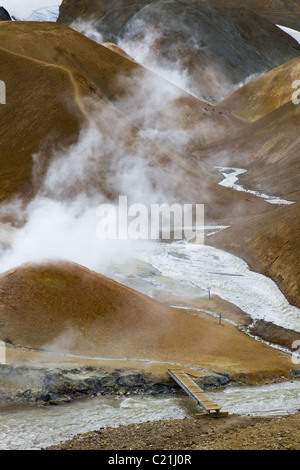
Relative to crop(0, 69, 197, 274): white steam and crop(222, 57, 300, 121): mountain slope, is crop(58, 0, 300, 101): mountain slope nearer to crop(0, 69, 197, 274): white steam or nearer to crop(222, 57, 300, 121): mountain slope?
crop(222, 57, 300, 121): mountain slope

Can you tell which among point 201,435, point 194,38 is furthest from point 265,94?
point 201,435

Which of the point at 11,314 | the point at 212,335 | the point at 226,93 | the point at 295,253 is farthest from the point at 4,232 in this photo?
the point at 226,93

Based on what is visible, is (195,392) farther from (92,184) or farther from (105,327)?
(92,184)

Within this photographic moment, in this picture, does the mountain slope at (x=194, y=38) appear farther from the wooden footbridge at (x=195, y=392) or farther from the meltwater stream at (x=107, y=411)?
the meltwater stream at (x=107, y=411)

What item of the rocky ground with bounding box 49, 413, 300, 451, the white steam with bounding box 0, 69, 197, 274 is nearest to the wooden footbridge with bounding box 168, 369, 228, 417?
the rocky ground with bounding box 49, 413, 300, 451

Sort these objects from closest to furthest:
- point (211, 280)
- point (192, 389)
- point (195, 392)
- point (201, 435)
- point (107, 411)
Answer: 1. point (201, 435)
2. point (107, 411)
3. point (195, 392)
4. point (192, 389)
5. point (211, 280)
